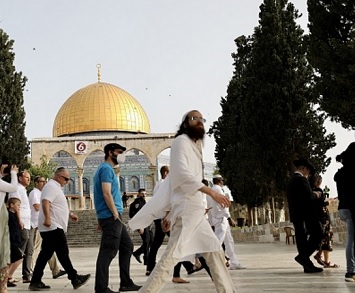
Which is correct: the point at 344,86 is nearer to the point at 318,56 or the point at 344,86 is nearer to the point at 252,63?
the point at 318,56

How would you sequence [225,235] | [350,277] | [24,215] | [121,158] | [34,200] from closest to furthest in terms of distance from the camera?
[121,158] → [350,277] → [24,215] → [225,235] → [34,200]

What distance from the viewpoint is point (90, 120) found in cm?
5469

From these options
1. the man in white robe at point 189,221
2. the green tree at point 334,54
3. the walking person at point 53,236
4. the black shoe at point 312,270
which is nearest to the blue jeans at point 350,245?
the black shoe at point 312,270

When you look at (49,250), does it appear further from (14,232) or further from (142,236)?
(142,236)

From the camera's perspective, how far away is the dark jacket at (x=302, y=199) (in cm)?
841

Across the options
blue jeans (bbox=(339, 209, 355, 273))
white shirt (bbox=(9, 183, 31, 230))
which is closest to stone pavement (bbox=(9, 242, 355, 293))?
blue jeans (bbox=(339, 209, 355, 273))

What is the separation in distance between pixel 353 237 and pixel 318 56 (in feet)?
32.8

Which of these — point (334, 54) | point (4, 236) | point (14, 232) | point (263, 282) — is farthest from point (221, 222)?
point (334, 54)

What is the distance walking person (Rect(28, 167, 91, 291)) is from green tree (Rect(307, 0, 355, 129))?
8.83m

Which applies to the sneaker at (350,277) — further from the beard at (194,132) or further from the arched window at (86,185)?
the arched window at (86,185)

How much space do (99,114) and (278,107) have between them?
34741 millimetres

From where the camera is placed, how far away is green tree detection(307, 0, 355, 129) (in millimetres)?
15312

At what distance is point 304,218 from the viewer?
845cm

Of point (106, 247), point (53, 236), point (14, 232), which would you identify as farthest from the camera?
point (53, 236)
